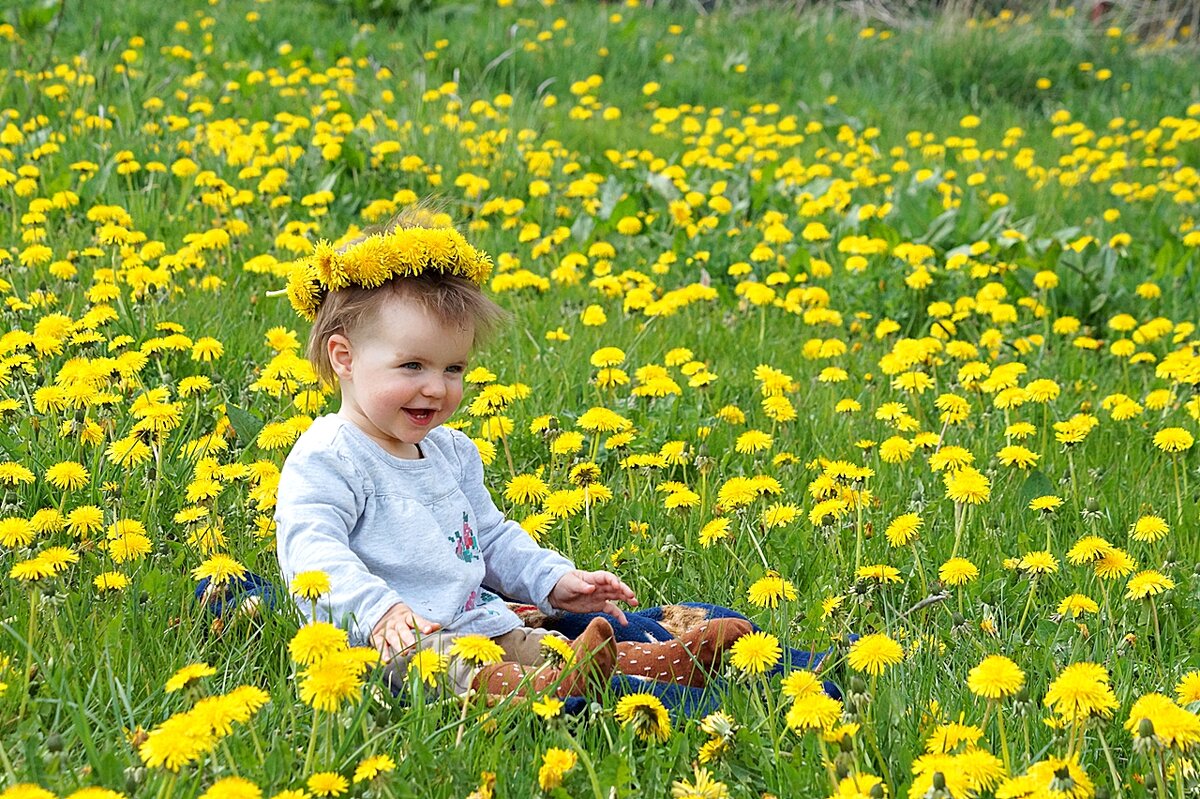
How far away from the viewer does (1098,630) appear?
8.73 feet

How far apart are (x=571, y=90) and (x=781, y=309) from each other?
387cm

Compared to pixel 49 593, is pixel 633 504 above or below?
below

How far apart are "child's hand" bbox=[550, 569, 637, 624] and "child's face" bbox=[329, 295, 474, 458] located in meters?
0.41

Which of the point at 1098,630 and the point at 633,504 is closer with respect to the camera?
the point at 1098,630

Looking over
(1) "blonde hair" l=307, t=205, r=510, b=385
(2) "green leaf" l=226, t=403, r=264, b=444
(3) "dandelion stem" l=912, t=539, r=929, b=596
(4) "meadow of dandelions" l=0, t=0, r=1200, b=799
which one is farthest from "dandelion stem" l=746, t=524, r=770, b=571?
(2) "green leaf" l=226, t=403, r=264, b=444

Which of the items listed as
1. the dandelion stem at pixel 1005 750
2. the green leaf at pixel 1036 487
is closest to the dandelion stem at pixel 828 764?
the dandelion stem at pixel 1005 750

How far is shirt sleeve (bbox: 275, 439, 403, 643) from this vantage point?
7.70ft

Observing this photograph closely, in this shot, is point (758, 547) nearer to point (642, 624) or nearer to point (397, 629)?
point (642, 624)

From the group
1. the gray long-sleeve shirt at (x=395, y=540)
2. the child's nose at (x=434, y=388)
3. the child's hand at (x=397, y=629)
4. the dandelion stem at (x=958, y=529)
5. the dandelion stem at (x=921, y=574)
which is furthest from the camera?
the dandelion stem at (x=958, y=529)

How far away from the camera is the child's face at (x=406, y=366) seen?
253 centimetres

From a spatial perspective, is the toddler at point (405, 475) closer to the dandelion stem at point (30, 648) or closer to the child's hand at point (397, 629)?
the child's hand at point (397, 629)

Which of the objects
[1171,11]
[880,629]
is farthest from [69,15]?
[1171,11]

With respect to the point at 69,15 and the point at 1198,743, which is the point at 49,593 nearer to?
the point at 1198,743

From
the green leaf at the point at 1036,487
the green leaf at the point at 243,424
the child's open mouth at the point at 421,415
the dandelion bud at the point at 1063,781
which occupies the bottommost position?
the green leaf at the point at 1036,487
